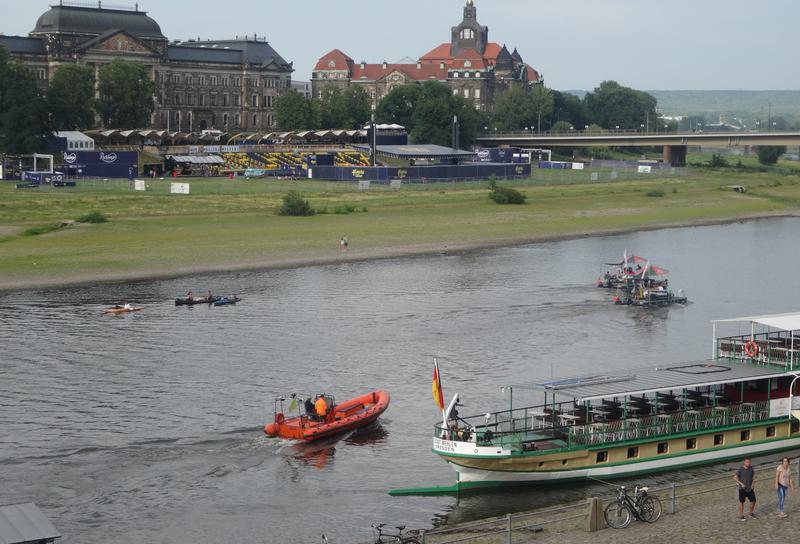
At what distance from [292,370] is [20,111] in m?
126

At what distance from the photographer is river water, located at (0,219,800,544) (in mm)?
43656

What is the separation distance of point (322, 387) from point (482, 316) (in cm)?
2185

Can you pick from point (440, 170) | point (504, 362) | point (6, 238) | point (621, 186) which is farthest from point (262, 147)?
point (504, 362)

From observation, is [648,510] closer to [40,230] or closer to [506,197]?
[40,230]

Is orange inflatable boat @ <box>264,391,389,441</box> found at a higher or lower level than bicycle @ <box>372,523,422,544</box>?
higher

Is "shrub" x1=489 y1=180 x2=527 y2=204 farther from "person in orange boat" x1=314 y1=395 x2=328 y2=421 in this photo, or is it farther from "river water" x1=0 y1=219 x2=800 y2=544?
"person in orange boat" x1=314 y1=395 x2=328 y2=421

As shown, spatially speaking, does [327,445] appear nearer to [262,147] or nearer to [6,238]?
[6,238]

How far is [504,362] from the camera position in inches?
2539

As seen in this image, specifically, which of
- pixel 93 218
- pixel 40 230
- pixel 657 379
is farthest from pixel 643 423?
pixel 93 218

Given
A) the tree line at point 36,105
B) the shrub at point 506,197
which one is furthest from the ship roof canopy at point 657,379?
the tree line at point 36,105

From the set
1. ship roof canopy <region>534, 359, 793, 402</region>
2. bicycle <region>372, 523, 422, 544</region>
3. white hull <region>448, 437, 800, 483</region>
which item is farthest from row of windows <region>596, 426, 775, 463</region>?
bicycle <region>372, 523, 422, 544</region>

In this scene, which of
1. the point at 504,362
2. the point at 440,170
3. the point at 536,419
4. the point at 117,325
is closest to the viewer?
the point at 536,419

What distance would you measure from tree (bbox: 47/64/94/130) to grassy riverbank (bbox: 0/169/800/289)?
112 feet

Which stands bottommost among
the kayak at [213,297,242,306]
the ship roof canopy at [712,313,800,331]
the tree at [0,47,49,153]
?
the kayak at [213,297,242,306]
